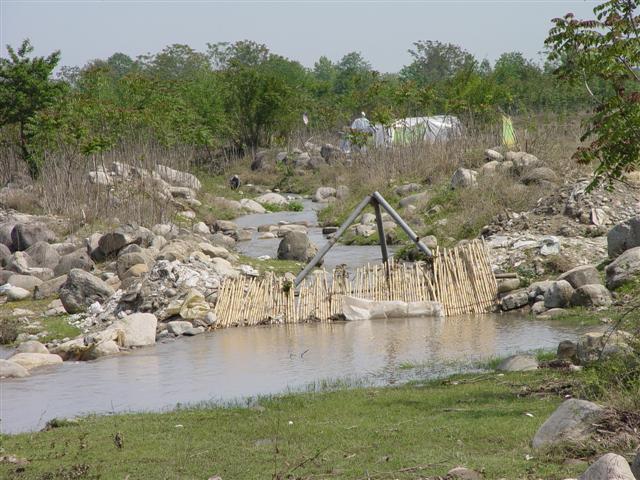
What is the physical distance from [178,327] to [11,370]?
354 centimetres

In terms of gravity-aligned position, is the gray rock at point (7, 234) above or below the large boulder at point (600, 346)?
A: above

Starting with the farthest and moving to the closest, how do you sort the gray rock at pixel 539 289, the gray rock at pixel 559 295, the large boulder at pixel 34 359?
the gray rock at pixel 539 289 → the gray rock at pixel 559 295 → the large boulder at pixel 34 359

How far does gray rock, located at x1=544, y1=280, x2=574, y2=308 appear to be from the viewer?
14.9m

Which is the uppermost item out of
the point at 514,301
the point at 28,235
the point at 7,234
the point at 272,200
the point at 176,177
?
the point at 176,177

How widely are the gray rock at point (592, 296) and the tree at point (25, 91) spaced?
71.4 ft

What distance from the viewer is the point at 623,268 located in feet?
48.1

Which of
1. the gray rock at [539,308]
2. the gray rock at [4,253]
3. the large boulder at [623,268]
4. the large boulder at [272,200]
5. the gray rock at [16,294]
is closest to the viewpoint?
the large boulder at [623,268]

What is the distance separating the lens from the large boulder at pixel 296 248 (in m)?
22.6

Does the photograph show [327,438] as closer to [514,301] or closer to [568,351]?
[568,351]

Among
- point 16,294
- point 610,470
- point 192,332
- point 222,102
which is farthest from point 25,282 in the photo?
point 222,102

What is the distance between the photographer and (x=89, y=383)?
12438mm

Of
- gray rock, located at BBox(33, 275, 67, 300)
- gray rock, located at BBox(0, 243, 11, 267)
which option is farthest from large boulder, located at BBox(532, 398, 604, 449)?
gray rock, located at BBox(0, 243, 11, 267)

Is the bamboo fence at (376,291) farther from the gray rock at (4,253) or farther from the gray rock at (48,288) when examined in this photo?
the gray rock at (4,253)

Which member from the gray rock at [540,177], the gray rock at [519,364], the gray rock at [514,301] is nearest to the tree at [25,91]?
the gray rock at [540,177]
